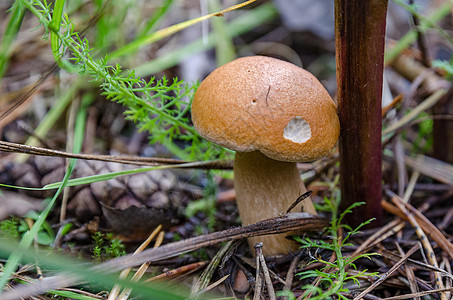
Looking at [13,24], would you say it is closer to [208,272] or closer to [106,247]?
[106,247]

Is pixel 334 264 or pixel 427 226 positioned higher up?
pixel 334 264

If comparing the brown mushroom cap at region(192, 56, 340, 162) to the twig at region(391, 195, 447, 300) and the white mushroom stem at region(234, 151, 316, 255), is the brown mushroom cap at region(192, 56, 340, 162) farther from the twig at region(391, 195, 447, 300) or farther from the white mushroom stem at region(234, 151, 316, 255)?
the twig at region(391, 195, 447, 300)

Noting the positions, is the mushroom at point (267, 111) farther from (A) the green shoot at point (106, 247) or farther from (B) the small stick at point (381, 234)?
(A) the green shoot at point (106, 247)

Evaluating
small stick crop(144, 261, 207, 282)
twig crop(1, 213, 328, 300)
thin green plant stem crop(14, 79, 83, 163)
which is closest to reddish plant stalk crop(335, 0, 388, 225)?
twig crop(1, 213, 328, 300)

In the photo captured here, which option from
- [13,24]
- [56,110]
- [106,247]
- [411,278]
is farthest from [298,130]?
[56,110]

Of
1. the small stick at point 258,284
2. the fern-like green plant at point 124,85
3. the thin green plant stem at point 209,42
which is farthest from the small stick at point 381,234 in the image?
the thin green plant stem at point 209,42

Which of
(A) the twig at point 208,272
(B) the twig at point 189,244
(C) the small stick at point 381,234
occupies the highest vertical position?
(B) the twig at point 189,244
